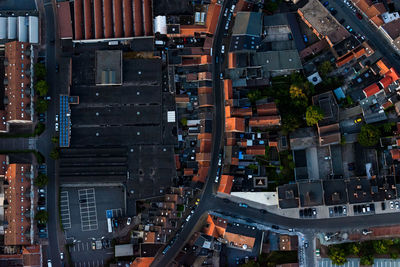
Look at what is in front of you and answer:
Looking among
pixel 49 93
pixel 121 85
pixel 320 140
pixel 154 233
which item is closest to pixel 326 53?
pixel 320 140

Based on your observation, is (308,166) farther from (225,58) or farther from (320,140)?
(225,58)

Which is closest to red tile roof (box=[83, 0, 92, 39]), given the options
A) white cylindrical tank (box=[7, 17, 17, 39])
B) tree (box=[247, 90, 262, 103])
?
white cylindrical tank (box=[7, 17, 17, 39])

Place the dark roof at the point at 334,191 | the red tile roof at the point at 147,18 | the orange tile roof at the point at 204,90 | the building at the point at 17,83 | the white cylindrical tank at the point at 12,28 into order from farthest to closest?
the red tile roof at the point at 147,18 → the white cylindrical tank at the point at 12,28 → the orange tile roof at the point at 204,90 → the building at the point at 17,83 → the dark roof at the point at 334,191

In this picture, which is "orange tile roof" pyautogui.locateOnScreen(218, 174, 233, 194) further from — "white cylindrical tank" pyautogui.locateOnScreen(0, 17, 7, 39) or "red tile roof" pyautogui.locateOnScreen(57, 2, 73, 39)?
"white cylindrical tank" pyautogui.locateOnScreen(0, 17, 7, 39)

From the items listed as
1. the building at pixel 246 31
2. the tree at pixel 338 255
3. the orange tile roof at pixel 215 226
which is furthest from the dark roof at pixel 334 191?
the building at pixel 246 31

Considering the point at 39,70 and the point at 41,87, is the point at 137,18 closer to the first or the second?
the point at 39,70

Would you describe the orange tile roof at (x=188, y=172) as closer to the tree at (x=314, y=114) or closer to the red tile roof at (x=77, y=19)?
the tree at (x=314, y=114)

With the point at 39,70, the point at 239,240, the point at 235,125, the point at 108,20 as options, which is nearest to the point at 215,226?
the point at 239,240
